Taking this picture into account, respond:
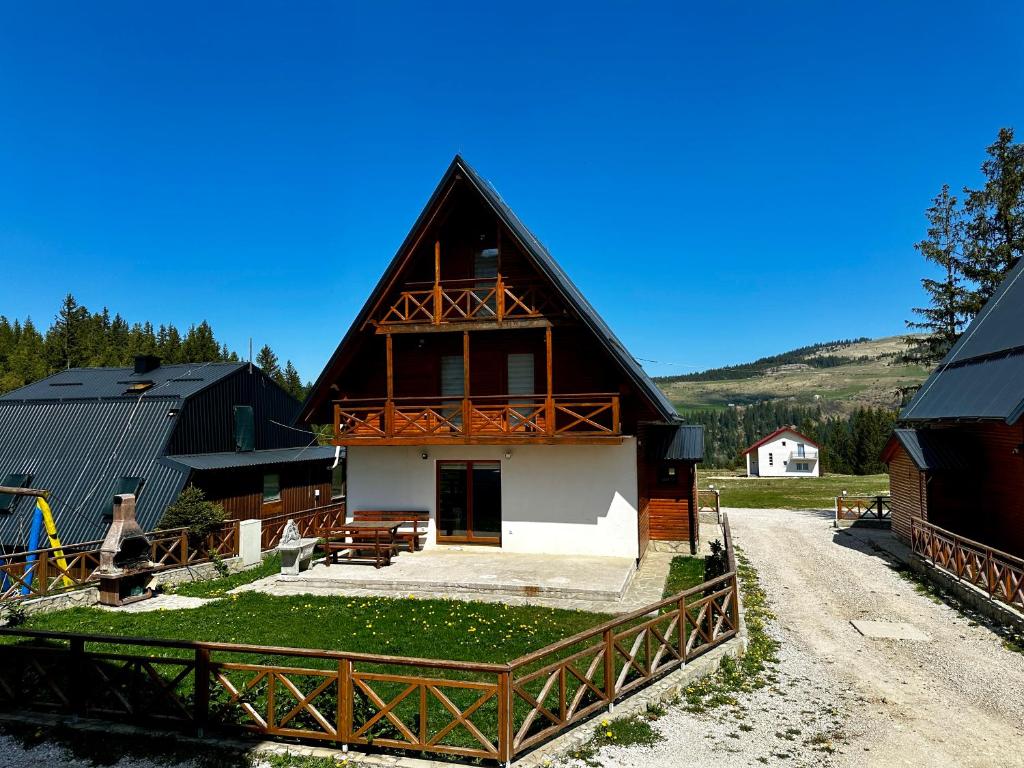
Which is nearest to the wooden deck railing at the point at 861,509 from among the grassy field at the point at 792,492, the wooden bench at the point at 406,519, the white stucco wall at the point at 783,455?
the grassy field at the point at 792,492

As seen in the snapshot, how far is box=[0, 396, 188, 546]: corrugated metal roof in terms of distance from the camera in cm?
1752

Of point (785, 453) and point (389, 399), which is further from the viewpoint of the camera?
point (785, 453)

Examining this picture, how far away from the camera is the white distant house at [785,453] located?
74.9 meters

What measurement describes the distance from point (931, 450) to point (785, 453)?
6260 centimetres

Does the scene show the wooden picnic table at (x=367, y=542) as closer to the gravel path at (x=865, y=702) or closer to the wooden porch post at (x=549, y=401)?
the wooden porch post at (x=549, y=401)

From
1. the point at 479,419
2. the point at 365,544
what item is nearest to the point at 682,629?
the point at 365,544

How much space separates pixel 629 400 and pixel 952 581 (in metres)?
7.91


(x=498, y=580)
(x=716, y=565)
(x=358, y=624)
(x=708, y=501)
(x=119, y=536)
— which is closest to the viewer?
(x=358, y=624)

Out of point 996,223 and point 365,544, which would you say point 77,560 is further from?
point 996,223

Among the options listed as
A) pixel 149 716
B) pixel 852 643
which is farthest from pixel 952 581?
pixel 149 716

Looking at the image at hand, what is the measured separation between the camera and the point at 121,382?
75.6 ft

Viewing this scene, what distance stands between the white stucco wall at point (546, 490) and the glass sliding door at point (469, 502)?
0.23 meters

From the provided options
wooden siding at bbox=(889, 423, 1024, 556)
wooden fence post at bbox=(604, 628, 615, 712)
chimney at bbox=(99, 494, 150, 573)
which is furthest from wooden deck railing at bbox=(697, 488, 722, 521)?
chimney at bbox=(99, 494, 150, 573)

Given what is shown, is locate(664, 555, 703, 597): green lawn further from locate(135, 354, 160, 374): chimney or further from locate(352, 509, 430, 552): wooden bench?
locate(135, 354, 160, 374): chimney
